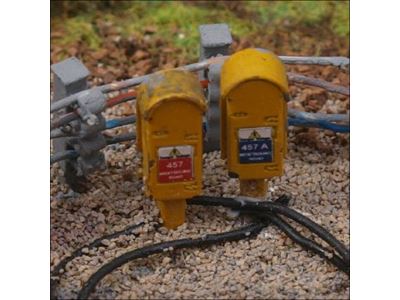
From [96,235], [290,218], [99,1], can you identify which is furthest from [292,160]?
[99,1]

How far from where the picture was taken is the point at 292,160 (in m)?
4.16

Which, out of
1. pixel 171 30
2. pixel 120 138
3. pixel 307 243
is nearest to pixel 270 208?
pixel 307 243

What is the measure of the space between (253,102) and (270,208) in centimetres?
38

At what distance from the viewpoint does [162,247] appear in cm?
360

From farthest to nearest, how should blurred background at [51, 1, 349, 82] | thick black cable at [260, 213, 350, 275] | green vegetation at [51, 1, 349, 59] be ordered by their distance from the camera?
green vegetation at [51, 1, 349, 59] → blurred background at [51, 1, 349, 82] → thick black cable at [260, 213, 350, 275]

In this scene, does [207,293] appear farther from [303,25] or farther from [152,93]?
[303,25]

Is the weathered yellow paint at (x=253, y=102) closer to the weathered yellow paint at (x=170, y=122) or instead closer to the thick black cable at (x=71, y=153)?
the weathered yellow paint at (x=170, y=122)

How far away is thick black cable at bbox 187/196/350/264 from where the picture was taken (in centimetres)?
362

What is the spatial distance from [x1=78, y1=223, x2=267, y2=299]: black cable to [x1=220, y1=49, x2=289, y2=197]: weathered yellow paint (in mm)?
182

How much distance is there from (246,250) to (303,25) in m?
1.75

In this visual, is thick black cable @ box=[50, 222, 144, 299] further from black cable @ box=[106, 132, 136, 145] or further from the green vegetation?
the green vegetation

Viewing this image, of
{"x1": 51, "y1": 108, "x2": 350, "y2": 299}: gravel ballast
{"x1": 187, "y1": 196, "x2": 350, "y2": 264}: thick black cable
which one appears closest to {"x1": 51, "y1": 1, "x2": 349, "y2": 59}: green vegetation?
{"x1": 51, "y1": 108, "x2": 350, "y2": 299}: gravel ballast

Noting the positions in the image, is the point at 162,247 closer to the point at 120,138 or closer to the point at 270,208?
the point at 270,208

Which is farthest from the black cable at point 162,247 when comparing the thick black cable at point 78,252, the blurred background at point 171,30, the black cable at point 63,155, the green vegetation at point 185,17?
the green vegetation at point 185,17
